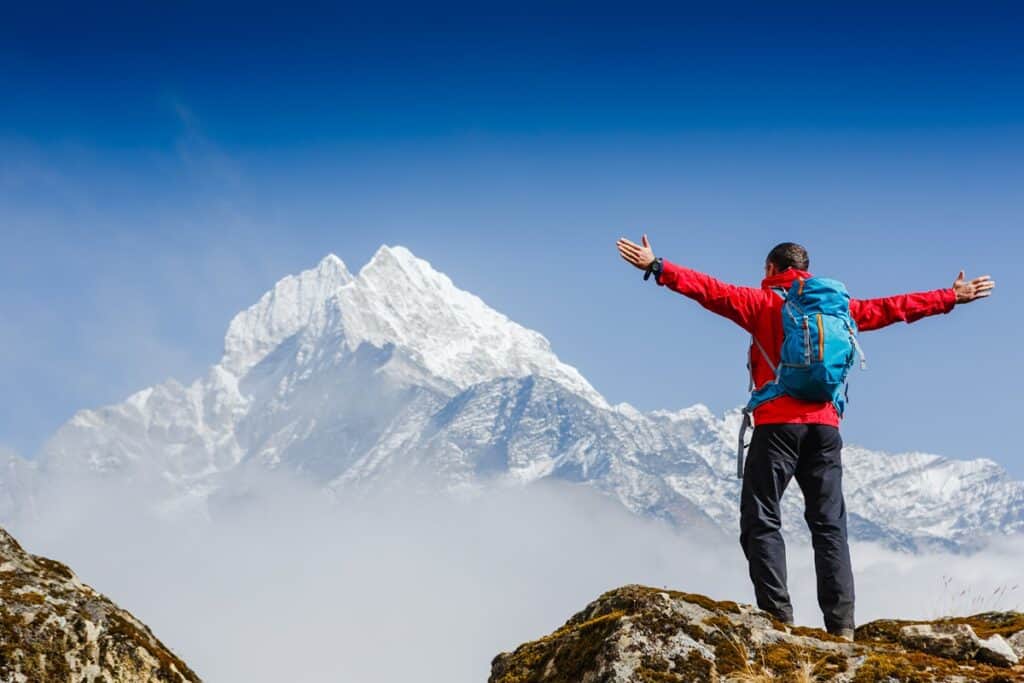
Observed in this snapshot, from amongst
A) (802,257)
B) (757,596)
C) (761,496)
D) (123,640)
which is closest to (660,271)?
(802,257)

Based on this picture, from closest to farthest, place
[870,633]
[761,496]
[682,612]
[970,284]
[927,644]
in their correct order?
[682,612], [927,644], [870,633], [761,496], [970,284]

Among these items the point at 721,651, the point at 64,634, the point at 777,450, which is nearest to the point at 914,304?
the point at 777,450

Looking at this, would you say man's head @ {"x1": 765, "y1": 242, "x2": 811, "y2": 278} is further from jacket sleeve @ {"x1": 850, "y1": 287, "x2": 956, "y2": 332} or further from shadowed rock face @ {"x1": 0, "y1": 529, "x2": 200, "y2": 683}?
shadowed rock face @ {"x1": 0, "y1": 529, "x2": 200, "y2": 683}

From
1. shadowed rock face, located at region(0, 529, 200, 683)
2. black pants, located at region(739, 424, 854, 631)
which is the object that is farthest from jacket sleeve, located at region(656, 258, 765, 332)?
shadowed rock face, located at region(0, 529, 200, 683)

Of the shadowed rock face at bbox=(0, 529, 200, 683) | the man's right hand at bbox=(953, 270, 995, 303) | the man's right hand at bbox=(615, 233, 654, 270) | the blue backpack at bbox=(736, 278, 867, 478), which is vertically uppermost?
the man's right hand at bbox=(953, 270, 995, 303)

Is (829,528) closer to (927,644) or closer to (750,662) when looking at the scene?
(927,644)

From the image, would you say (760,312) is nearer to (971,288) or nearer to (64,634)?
(971,288)

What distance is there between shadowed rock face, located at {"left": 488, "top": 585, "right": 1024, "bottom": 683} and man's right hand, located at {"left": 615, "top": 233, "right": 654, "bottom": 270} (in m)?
3.26

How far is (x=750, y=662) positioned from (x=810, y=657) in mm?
448

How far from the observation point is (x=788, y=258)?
33.3 feet

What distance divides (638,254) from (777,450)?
7.23ft

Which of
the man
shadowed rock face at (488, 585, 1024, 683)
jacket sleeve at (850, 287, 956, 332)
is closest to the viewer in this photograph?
shadowed rock face at (488, 585, 1024, 683)

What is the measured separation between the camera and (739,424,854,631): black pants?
9.12m

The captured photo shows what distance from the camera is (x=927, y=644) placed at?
7.97 metres
